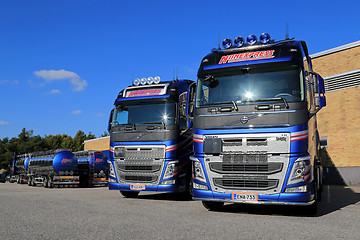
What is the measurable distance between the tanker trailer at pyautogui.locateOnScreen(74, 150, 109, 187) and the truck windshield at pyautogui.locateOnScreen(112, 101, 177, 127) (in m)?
13.7

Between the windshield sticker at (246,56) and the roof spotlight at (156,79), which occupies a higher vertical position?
the roof spotlight at (156,79)

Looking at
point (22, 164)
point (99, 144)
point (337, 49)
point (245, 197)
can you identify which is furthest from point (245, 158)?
point (99, 144)

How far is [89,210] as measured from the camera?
9.34 metres

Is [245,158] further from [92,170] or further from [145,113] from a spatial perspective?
[92,170]

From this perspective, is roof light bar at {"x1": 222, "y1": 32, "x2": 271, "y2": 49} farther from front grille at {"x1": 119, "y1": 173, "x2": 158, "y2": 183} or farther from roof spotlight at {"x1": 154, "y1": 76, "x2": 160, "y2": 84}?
front grille at {"x1": 119, "y1": 173, "x2": 158, "y2": 183}

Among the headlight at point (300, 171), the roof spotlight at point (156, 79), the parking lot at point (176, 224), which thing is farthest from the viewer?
the roof spotlight at point (156, 79)

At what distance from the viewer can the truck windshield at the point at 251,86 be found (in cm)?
810

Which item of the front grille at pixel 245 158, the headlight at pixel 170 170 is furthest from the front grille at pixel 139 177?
the front grille at pixel 245 158

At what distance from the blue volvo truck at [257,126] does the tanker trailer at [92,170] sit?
1787 cm

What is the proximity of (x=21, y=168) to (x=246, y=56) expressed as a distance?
31986mm

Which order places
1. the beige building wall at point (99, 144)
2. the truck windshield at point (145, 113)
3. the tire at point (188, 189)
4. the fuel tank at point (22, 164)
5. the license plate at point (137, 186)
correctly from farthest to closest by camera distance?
the beige building wall at point (99, 144)
the fuel tank at point (22, 164)
the tire at point (188, 189)
the truck windshield at point (145, 113)
the license plate at point (137, 186)

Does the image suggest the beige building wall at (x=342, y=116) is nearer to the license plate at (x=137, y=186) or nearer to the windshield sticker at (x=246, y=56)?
the license plate at (x=137, y=186)

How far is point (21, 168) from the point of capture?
35281 mm

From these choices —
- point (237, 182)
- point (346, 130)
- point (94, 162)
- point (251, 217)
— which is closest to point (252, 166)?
point (237, 182)
